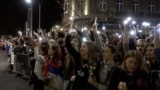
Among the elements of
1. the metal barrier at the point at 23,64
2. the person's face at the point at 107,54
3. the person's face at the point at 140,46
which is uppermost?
the person's face at the point at 140,46

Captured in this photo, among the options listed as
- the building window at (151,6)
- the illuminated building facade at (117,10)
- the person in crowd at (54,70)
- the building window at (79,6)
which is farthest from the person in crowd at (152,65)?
the building window at (151,6)

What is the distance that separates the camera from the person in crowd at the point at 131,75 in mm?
5422

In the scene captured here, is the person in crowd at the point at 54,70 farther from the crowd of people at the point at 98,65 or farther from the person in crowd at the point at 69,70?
the person in crowd at the point at 69,70

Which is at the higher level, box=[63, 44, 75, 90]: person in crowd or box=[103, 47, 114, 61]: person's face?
box=[103, 47, 114, 61]: person's face

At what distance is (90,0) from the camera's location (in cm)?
5378

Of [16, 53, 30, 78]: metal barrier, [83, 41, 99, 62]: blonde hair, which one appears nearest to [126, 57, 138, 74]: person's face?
[83, 41, 99, 62]: blonde hair

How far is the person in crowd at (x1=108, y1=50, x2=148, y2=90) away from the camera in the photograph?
17.8ft

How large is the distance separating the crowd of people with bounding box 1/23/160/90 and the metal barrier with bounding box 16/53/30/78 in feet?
20.0

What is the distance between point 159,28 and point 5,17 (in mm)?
75793

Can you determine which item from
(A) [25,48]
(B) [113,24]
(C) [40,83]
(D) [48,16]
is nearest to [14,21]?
(D) [48,16]

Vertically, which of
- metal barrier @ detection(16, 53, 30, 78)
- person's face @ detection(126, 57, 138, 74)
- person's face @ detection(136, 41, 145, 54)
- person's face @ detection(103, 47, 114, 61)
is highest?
person's face @ detection(136, 41, 145, 54)

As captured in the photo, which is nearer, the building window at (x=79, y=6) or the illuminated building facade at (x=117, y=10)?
the illuminated building facade at (x=117, y=10)

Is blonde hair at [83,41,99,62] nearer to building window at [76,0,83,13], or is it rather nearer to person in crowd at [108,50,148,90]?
person in crowd at [108,50,148,90]

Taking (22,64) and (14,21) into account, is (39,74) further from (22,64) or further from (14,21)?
(14,21)
